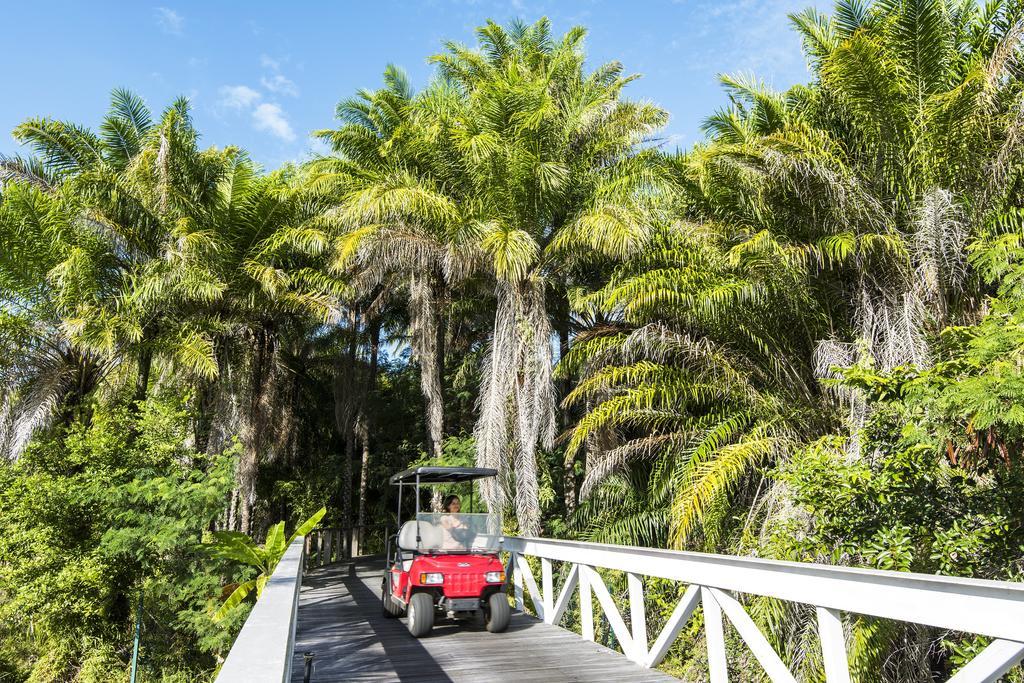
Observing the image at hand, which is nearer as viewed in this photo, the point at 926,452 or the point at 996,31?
the point at 926,452

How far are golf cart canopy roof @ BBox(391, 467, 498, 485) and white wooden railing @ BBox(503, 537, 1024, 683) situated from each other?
1919 millimetres

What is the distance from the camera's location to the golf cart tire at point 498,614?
8.11 metres

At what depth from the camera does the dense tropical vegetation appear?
26.2 ft

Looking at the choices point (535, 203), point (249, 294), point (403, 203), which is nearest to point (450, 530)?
point (403, 203)

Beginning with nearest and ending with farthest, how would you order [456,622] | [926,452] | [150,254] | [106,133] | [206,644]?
[926,452] → [456,622] → [206,644] → [150,254] → [106,133]

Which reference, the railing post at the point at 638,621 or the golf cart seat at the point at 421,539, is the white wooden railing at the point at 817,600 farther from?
the golf cart seat at the point at 421,539

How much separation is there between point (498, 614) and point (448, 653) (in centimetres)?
105

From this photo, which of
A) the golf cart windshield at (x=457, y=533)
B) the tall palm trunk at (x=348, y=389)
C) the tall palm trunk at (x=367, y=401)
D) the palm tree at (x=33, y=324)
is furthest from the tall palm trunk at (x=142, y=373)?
the golf cart windshield at (x=457, y=533)

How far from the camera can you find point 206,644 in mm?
10461

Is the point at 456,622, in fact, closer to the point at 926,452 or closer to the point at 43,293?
the point at 926,452

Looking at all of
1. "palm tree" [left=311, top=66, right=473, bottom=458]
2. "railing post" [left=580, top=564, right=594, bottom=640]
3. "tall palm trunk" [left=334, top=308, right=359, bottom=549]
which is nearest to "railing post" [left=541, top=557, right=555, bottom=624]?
"railing post" [left=580, top=564, right=594, bottom=640]

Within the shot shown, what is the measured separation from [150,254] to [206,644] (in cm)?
Answer: 866

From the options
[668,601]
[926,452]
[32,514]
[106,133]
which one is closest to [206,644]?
[32,514]

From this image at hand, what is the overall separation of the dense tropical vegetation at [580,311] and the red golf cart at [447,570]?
9.31ft
